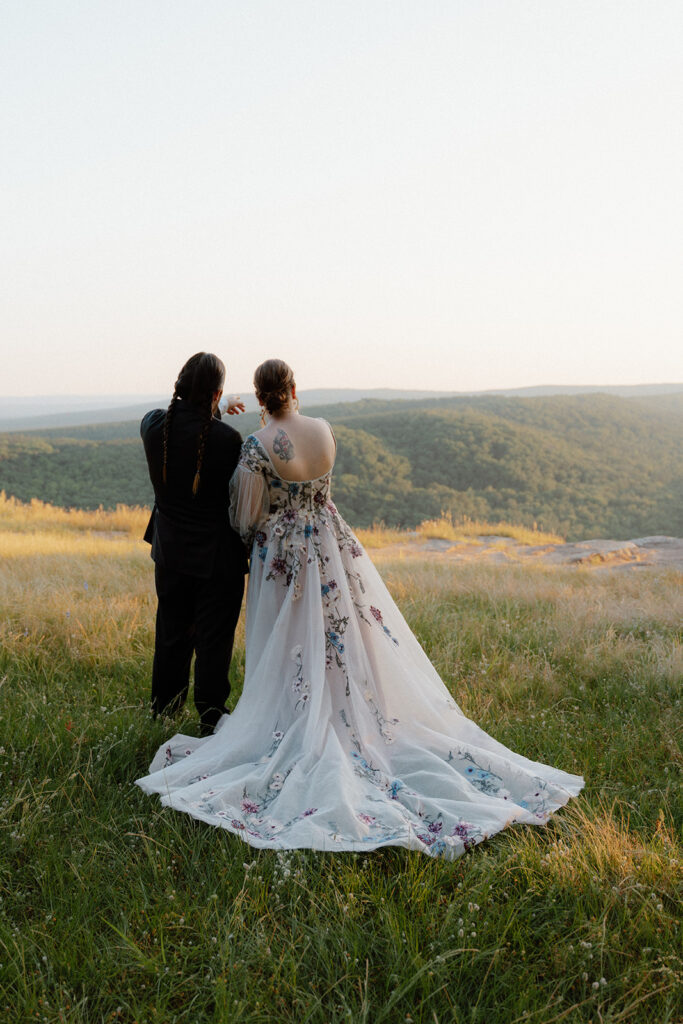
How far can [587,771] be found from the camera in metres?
3.85

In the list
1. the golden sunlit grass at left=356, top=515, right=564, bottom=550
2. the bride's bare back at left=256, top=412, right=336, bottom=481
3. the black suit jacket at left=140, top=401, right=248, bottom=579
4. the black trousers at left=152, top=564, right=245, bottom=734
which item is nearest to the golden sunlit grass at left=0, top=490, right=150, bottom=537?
the golden sunlit grass at left=356, top=515, right=564, bottom=550

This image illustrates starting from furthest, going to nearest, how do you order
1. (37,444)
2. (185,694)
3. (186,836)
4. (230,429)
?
(37,444) < (185,694) < (230,429) < (186,836)

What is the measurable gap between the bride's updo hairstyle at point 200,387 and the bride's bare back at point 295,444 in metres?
0.32

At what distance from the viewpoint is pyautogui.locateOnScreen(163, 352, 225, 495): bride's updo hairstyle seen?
3838 mm

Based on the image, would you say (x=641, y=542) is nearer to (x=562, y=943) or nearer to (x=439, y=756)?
(x=439, y=756)

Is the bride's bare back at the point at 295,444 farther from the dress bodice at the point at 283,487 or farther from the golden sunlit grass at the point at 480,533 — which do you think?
the golden sunlit grass at the point at 480,533

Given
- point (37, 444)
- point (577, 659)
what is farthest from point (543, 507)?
point (577, 659)

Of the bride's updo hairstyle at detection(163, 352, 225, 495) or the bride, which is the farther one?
the bride's updo hairstyle at detection(163, 352, 225, 495)

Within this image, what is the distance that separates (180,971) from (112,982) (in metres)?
0.22

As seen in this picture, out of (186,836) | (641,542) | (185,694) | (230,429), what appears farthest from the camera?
(641,542)

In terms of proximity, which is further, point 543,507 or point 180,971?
point 543,507

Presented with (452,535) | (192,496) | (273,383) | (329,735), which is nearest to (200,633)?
(192,496)

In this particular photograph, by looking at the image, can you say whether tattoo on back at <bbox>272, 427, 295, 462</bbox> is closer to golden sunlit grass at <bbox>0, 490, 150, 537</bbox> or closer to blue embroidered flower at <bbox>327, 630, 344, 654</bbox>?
blue embroidered flower at <bbox>327, 630, 344, 654</bbox>

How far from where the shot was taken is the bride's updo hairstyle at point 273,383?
12.4ft
